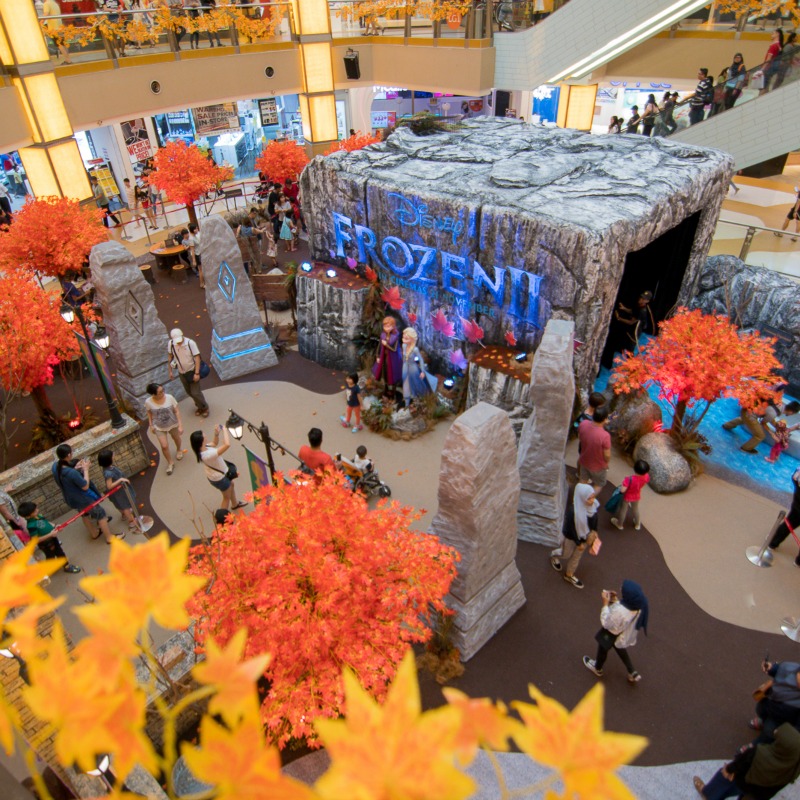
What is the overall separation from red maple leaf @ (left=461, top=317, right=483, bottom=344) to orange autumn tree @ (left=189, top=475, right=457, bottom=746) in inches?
211

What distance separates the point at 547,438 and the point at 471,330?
3124mm

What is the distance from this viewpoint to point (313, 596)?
4359mm

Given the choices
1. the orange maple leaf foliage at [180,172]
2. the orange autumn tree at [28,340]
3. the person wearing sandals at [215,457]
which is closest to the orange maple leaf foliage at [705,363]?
the person wearing sandals at [215,457]

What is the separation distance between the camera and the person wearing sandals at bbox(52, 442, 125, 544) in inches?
282

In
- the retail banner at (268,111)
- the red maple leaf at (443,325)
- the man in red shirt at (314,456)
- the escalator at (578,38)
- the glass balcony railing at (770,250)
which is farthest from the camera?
the retail banner at (268,111)

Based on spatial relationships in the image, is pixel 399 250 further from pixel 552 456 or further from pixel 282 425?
pixel 552 456

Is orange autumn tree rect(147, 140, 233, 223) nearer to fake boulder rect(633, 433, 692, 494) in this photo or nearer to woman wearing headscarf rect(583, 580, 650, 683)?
fake boulder rect(633, 433, 692, 494)

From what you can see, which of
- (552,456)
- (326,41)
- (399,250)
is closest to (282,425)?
(399,250)

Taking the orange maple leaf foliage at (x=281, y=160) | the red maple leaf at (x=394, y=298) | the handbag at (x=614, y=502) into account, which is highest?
the orange maple leaf foliage at (x=281, y=160)

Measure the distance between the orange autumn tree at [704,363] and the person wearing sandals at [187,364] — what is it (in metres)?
6.52

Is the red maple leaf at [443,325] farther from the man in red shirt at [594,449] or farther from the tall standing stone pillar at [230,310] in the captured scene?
the tall standing stone pillar at [230,310]

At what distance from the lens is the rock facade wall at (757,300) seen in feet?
33.5

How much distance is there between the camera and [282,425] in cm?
977

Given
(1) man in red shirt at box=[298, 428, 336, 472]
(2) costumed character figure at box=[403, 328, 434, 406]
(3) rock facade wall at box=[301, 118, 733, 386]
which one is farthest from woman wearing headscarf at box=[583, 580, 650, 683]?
(2) costumed character figure at box=[403, 328, 434, 406]
